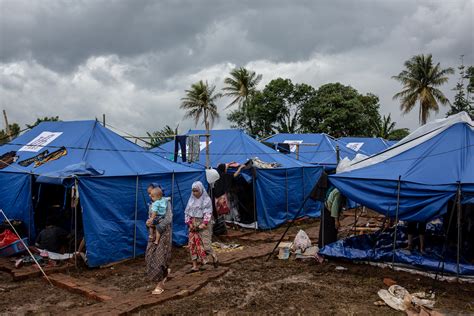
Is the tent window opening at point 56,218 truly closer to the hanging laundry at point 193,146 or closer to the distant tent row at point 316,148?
the hanging laundry at point 193,146

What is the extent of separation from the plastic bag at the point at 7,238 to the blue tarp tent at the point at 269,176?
4477mm

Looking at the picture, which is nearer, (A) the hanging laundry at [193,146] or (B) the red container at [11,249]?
(B) the red container at [11,249]

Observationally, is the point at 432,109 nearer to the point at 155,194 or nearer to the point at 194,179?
the point at 194,179

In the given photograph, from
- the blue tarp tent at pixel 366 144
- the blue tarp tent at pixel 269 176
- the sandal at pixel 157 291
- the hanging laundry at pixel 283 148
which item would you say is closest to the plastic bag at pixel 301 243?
the blue tarp tent at pixel 269 176

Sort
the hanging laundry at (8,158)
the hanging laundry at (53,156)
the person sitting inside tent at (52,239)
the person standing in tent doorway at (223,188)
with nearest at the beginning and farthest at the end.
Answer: the person sitting inside tent at (52,239)
the hanging laundry at (53,156)
the hanging laundry at (8,158)
the person standing in tent doorway at (223,188)

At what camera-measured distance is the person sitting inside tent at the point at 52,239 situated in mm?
7566

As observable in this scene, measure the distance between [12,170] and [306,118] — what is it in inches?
899

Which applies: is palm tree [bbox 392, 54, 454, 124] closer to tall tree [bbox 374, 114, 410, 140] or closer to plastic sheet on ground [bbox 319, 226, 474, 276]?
tall tree [bbox 374, 114, 410, 140]

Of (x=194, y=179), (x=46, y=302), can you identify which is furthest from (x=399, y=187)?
(x=46, y=302)

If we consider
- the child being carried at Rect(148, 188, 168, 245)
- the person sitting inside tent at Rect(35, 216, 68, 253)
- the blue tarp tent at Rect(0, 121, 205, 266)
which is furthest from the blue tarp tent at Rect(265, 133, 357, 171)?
the child being carried at Rect(148, 188, 168, 245)

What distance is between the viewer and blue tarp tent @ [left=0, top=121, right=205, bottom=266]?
739 centimetres

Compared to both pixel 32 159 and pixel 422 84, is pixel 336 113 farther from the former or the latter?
pixel 32 159

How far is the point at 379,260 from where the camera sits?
7094mm

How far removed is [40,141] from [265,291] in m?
6.78
